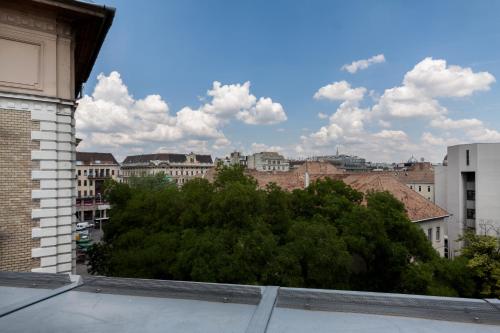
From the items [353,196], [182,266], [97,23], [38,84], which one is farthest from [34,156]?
[353,196]

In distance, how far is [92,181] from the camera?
→ 236 ft

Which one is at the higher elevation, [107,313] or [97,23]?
[97,23]

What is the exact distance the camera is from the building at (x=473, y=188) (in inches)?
1548

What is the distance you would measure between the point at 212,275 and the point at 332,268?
3.93 metres

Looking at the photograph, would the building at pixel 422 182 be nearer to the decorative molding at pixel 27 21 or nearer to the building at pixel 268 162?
the building at pixel 268 162

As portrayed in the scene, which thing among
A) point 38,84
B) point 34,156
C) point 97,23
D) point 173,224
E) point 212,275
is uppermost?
point 97,23

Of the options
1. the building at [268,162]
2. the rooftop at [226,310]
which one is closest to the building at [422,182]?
the building at [268,162]

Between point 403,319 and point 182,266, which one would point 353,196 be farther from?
point 403,319

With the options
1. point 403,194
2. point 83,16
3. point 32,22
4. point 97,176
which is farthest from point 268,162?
point 32,22

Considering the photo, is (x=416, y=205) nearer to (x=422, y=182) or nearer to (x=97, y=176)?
(x=422, y=182)

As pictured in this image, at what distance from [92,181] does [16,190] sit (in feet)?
223

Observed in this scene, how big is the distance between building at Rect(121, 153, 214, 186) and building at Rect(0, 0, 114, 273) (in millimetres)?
89466

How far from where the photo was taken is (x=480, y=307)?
3902 mm

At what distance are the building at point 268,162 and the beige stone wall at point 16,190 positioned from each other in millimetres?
106674
